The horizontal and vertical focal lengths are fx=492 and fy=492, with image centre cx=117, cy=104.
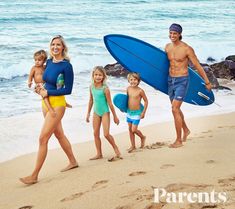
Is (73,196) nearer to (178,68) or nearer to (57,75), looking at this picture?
(57,75)

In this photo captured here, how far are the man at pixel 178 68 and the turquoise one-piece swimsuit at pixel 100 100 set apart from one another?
91 cm

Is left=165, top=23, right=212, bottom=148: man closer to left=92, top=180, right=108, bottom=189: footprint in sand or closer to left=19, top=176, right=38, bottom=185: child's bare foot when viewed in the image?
left=92, top=180, right=108, bottom=189: footprint in sand

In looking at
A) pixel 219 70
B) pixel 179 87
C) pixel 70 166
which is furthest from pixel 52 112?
pixel 219 70

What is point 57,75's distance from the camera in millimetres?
5086

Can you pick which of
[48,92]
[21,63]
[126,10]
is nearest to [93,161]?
[48,92]

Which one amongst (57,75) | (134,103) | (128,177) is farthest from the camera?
(134,103)

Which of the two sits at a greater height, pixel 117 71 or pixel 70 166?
pixel 70 166

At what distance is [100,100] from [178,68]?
1105 millimetres

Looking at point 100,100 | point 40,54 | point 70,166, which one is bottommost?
point 70,166

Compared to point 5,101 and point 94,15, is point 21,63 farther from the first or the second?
point 94,15

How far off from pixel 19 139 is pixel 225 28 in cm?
2584

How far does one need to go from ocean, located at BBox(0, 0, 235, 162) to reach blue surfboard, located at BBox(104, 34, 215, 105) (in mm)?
1863

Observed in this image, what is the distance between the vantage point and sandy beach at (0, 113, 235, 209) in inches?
158

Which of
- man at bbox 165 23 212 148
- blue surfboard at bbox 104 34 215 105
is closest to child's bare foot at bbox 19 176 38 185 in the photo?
man at bbox 165 23 212 148
